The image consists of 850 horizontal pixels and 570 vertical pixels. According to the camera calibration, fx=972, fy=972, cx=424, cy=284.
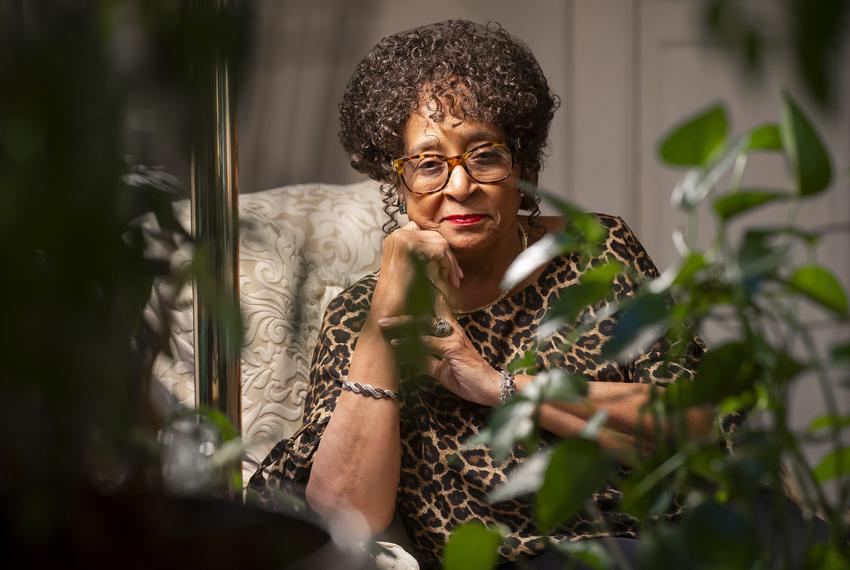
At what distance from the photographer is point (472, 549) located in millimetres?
546

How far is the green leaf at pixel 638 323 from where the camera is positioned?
0.49m

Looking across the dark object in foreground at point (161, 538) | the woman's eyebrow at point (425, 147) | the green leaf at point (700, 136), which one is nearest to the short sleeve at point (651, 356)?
the woman's eyebrow at point (425, 147)

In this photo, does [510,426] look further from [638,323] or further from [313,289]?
[313,289]

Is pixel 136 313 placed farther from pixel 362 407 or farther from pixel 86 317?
pixel 362 407

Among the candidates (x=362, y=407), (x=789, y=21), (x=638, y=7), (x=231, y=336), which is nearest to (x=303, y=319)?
(x=231, y=336)

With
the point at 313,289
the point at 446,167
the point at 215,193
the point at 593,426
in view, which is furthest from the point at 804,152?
the point at 446,167

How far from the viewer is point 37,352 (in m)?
0.25

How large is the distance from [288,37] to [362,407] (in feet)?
5.05

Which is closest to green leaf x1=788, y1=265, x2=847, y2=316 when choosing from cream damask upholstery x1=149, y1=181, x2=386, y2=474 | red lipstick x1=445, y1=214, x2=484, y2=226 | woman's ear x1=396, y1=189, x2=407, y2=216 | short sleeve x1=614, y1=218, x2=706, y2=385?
cream damask upholstery x1=149, y1=181, x2=386, y2=474

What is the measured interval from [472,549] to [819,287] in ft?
0.77

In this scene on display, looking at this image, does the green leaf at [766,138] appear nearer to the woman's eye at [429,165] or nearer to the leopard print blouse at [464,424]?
the leopard print blouse at [464,424]

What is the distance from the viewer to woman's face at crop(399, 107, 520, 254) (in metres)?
1.90

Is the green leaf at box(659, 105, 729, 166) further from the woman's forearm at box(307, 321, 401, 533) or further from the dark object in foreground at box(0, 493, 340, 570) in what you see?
the woman's forearm at box(307, 321, 401, 533)

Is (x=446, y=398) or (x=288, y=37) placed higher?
(x=288, y=37)
